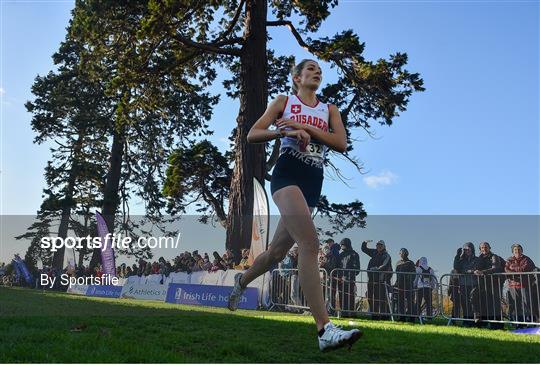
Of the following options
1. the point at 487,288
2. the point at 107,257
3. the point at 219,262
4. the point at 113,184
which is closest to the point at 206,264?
the point at 219,262

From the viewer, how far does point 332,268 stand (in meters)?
13.7

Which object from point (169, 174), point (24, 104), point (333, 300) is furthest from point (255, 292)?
point (24, 104)

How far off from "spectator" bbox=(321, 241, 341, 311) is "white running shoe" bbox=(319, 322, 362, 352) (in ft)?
28.1

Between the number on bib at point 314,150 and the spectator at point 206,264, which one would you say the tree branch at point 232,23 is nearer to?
the spectator at point 206,264

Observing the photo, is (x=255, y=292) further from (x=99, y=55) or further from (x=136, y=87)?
(x=99, y=55)

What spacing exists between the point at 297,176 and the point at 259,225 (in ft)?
44.4

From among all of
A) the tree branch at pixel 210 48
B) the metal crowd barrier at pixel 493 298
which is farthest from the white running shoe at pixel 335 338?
the tree branch at pixel 210 48

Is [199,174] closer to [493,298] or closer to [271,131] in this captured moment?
[493,298]

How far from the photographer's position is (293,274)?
13.9 m

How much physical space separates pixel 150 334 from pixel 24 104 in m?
37.9

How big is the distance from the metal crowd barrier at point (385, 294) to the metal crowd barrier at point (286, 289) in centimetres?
118

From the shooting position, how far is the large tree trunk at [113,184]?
35.0 m

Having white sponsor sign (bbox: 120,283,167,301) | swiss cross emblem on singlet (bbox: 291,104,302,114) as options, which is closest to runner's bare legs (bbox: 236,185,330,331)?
swiss cross emblem on singlet (bbox: 291,104,302,114)

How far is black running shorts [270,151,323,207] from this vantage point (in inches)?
173
